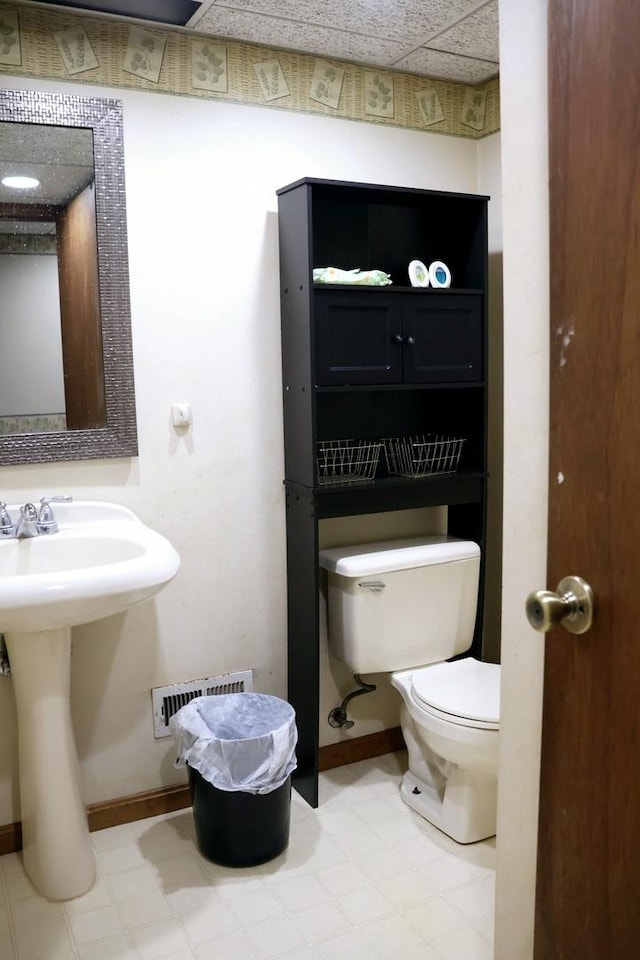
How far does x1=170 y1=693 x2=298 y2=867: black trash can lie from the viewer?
6.94 feet

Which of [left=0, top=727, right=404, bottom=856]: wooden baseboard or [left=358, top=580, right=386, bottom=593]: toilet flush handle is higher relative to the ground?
[left=358, top=580, right=386, bottom=593]: toilet flush handle

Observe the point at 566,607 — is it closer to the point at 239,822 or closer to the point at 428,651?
the point at 239,822

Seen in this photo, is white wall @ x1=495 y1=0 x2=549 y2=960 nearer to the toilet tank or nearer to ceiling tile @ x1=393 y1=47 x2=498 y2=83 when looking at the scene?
the toilet tank

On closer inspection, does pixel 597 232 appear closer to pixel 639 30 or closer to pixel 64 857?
pixel 639 30

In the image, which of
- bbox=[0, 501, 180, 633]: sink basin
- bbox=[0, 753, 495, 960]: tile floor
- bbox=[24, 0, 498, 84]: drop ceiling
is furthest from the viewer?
bbox=[24, 0, 498, 84]: drop ceiling

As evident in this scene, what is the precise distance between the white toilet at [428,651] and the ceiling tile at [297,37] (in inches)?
58.9

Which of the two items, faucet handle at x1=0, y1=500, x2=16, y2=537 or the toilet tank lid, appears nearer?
faucet handle at x1=0, y1=500, x2=16, y2=537

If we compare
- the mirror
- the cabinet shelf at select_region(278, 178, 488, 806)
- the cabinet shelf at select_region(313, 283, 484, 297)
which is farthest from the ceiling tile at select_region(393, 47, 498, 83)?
the mirror

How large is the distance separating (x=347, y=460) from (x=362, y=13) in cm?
125

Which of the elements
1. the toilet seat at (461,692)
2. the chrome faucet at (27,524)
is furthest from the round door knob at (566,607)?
the chrome faucet at (27,524)

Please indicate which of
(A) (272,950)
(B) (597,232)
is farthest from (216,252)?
(A) (272,950)

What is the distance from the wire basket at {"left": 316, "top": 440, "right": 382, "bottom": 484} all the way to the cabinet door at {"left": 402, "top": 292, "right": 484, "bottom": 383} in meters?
0.27

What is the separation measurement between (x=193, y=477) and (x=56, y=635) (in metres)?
0.65

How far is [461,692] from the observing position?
7.54ft
